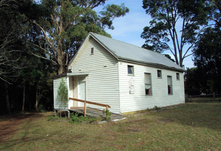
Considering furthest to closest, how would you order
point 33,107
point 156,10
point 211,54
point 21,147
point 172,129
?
point 156,10 < point 211,54 < point 33,107 < point 172,129 < point 21,147

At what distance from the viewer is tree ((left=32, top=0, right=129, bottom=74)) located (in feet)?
60.6

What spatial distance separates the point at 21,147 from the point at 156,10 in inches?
1273

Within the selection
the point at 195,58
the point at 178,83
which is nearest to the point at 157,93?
the point at 178,83

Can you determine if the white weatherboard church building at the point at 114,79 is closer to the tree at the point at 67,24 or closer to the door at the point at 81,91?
the door at the point at 81,91

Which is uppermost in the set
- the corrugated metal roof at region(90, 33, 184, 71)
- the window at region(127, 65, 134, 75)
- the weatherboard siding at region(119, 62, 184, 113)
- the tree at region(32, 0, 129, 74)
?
the tree at region(32, 0, 129, 74)

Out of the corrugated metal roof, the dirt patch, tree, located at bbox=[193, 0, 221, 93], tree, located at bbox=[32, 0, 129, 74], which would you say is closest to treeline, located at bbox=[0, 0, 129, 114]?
tree, located at bbox=[32, 0, 129, 74]

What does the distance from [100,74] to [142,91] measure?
334 centimetres

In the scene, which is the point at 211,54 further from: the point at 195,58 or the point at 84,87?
the point at 84,87

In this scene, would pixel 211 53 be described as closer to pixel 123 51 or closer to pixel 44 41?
pixel 123 51

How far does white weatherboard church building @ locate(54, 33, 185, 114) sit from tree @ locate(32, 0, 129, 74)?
5566 mm

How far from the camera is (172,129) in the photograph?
23.6 feet

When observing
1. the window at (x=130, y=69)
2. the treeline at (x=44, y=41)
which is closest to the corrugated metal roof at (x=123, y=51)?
the window at (x=130, y=69)

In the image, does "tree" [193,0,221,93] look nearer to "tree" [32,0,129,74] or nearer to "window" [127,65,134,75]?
"tree" [32,0,129,74]

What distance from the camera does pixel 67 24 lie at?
20.2 meters
